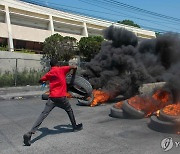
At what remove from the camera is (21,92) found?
648 inches

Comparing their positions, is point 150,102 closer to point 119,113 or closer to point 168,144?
point 119,113

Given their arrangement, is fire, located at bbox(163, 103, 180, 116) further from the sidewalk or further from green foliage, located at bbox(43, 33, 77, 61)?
green foliage, located at bbox(43, 33, 77, 61)

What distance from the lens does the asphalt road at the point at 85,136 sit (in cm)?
571

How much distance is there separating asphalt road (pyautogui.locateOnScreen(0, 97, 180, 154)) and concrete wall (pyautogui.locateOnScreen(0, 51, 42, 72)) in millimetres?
11141

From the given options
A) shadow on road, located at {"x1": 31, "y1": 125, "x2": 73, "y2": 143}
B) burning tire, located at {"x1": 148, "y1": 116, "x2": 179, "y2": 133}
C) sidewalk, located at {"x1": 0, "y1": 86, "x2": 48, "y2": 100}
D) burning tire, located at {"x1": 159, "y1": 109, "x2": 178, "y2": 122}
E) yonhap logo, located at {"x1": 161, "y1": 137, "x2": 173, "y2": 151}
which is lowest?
sidewalk, located at {"x1": 0, "y1": 86, "x2": 48, "y2": 100}

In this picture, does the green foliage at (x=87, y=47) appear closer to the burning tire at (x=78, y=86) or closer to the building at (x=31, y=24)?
the building at (x=31, y=24)

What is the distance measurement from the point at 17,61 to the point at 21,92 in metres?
6.72

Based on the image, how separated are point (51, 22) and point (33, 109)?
37.5m

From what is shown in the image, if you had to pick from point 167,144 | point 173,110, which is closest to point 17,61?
point 173,110

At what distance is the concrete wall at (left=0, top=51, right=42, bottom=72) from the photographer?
2035 cm

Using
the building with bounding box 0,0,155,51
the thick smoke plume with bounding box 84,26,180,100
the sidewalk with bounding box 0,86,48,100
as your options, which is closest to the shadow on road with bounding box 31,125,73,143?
the thick smoke plume with bounding box 84,26,180,100

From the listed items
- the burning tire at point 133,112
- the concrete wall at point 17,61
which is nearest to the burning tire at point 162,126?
the burning tire at point 133,112

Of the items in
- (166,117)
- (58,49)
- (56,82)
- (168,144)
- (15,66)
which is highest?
(58,49)

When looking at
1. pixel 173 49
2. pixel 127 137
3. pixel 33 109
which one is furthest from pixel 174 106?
pixel 33 109
